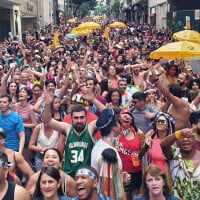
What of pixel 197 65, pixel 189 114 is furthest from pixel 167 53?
pixel 189 114

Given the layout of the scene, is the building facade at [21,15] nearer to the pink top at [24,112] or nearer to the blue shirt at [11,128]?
the pink top at [24,112]

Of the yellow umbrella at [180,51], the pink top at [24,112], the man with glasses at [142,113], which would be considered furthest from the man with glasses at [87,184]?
the yellow umbrella at [180,51]

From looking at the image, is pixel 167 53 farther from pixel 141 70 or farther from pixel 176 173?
pixel 176 173

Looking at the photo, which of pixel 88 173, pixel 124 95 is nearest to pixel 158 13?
pixel 124 95

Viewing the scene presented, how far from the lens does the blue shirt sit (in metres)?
5.57

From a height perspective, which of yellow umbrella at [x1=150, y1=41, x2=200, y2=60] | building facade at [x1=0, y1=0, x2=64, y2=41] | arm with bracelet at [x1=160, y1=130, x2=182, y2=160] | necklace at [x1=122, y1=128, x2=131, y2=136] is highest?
building facade at [x1=0, y1=0, x2=64, y2=41]

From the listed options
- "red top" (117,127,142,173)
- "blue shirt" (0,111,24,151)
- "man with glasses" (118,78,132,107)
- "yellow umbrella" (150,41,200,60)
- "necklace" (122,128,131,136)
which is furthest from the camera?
Answer: "yellow umbrella" (150,41,200,60)

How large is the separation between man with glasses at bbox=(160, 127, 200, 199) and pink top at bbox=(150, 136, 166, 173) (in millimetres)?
92

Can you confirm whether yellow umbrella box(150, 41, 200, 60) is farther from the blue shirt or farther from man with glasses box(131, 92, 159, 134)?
the blue shirt

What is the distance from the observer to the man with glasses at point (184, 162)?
3.72 metres

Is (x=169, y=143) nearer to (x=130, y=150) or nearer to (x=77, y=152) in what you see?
(x=130, y=150)

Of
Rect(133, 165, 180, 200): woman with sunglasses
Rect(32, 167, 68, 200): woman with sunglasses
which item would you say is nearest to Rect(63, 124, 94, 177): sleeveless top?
Rect(32, 167, 68, 200): woman with sunglasses

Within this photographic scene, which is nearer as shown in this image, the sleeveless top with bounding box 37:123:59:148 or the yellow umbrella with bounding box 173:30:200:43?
the sleeveless top with bounding box 37:123:59:148

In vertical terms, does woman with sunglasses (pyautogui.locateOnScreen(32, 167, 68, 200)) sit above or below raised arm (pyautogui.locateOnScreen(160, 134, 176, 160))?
below
